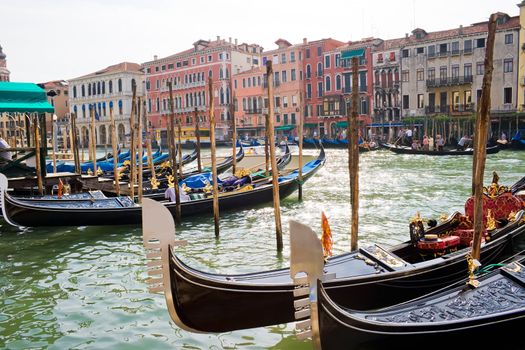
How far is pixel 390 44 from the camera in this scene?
966 inches

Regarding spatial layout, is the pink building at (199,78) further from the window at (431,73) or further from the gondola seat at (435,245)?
the gondola seat at (435,245)

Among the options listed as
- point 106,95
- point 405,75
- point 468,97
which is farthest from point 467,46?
point 106,95

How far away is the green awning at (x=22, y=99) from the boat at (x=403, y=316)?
215 inches

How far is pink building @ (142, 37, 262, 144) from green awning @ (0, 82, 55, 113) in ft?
74.7

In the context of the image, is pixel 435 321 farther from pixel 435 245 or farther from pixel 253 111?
pixel 253 111

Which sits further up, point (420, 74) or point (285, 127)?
point (420, 74)

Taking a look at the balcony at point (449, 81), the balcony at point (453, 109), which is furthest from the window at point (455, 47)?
the balcony at point (453, 109)

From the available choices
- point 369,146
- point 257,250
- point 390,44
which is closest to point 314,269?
point 257,250

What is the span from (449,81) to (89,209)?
1988 centimetres

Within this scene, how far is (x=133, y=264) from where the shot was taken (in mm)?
4926

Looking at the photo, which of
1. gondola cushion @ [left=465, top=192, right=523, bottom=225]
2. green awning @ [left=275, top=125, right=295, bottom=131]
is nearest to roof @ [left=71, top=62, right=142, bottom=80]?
green awning @ [left=275, top=125, right=295, bottom=131]

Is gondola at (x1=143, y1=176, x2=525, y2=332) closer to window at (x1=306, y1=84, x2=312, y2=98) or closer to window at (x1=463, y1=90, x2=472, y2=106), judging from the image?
window at (x1=463, y1=90, x2=472, y2=106)

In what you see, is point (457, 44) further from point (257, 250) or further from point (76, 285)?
point (76, 285)

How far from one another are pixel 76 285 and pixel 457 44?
2161 centimetres
